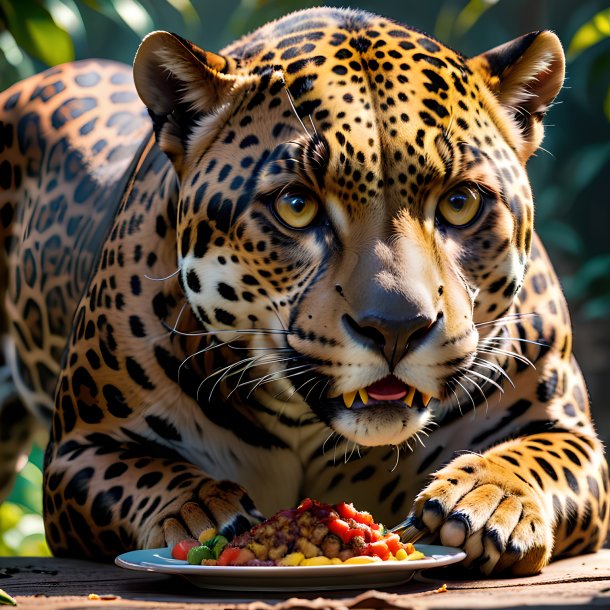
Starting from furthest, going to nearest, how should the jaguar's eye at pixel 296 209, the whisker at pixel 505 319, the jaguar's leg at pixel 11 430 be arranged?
the jaguar's leg at pixel 11 430, the whisker at pixel 505 319, the jaguar's eye at pixel 296 209

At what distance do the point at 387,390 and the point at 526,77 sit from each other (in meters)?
1.21

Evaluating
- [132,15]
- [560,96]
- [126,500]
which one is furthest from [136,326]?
[560,96]

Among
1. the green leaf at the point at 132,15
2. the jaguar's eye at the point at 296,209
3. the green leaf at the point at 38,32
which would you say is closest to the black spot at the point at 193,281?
the jaguar's eye at the point at 296,209

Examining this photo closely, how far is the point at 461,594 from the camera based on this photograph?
2.77 m

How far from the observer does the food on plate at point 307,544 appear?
287 centimetres

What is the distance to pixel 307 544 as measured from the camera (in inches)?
114

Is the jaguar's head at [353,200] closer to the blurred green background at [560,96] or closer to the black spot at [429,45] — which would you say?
the black spot at [429,45]

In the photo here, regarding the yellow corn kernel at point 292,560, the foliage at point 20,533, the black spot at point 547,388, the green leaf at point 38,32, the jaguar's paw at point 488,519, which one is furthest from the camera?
the foliage at point 20,533

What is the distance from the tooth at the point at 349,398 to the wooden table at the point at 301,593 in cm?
46

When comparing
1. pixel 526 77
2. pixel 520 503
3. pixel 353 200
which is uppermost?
pixel 526 77

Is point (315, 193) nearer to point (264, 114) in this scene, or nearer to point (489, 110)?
point (264, 114)

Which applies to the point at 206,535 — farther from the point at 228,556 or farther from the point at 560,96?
the point at 560,96

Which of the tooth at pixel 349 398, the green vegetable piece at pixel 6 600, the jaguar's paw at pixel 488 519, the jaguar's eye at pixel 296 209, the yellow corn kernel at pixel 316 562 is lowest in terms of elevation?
the jaguar's paw at pixel 488 519

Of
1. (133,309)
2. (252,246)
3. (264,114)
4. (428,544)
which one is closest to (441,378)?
(428,544)
